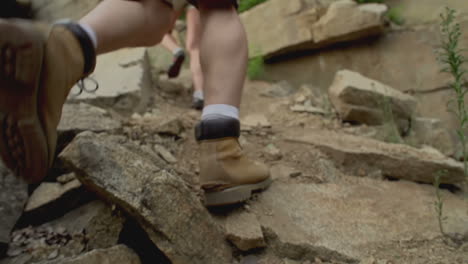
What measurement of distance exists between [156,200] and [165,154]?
2.05 feet

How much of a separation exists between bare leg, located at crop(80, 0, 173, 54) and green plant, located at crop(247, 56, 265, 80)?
2.58m

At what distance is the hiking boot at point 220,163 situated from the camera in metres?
1.35

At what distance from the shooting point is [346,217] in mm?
1477

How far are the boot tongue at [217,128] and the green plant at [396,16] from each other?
10.5 feet

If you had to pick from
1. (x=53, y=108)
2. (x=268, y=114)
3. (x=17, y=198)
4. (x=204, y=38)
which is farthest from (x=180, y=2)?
(x=268, y=114)

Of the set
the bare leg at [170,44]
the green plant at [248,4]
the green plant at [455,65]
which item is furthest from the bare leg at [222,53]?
the green plant at [248,4]

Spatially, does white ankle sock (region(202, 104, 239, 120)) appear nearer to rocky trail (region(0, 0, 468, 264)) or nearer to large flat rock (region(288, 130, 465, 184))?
rocky trail (region(0, 0, 468, 264))

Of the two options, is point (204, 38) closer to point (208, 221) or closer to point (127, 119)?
point (208, 221)

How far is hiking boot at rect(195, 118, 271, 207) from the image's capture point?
4.44 ft

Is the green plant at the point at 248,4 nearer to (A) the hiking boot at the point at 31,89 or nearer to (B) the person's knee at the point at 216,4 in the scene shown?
(B) the person's knee at the point at 216,4

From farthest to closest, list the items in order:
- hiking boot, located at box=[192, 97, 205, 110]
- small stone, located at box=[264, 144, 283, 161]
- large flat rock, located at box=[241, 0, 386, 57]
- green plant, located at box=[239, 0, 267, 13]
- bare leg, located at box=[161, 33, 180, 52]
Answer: green plant, located at box=[239, 0, 267, 13] < large flat rock, located at box=[241, 0, 386, 57] < bare leg, located at box=[161, 33, 180, 52] < hiking boot, located at box=[192, 97, 205, 110] < small stone, located at box=[264, 144, 283, 161]

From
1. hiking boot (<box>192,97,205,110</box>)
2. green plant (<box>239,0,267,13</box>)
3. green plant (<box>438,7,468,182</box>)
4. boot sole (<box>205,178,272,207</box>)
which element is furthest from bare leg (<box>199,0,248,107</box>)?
green plant (<box>239,0,267,13</box>)

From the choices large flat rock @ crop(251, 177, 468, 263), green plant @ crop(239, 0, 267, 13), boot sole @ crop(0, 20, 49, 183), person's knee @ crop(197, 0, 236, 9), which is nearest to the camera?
boot sole @ crop(0, 20, 49, 183)

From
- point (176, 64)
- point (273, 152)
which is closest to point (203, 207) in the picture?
point (273, 152)
